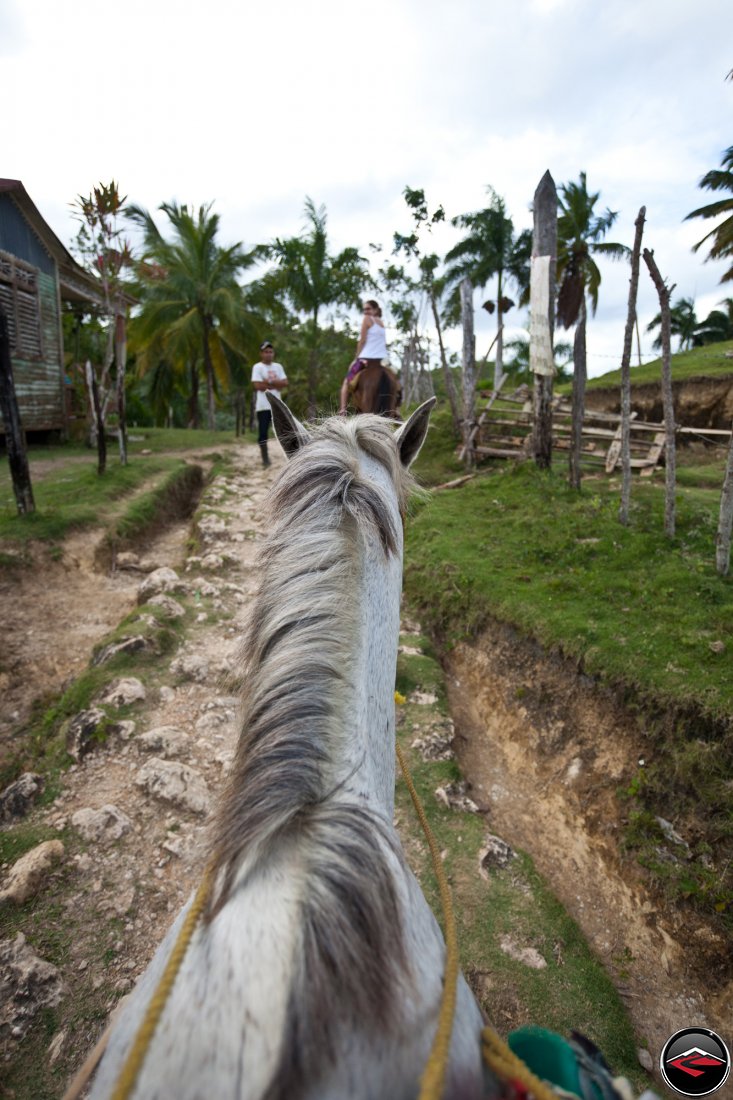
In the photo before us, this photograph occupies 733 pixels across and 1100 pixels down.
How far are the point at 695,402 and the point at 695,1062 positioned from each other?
12.9m

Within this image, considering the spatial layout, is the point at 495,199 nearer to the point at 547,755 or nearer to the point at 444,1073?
the point at 547,755

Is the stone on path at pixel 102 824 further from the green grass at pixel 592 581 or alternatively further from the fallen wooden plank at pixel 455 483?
the fallen wooden plank at pixel 455 483

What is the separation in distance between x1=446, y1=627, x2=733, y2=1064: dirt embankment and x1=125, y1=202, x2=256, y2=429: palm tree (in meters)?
17.0

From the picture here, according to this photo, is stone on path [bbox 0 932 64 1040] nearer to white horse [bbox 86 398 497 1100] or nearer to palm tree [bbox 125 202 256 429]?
white horse [bbox 86 398 497 1100]

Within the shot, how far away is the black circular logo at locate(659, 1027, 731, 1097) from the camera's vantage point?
2.40m

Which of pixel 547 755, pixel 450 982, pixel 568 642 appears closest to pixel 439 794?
pixel 547 755

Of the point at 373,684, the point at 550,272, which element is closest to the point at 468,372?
the point at 550,272

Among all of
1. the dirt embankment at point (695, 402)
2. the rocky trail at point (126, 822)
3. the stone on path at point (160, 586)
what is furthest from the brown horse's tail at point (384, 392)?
the dirt embankment at point (695, 402)

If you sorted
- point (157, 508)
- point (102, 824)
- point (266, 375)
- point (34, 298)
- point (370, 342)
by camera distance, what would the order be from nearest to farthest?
point (102, 824) < point (370, 342) < point (157, 508) < point (266, 375) < point (34, 298)

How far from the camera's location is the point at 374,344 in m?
5.31

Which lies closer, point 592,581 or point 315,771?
point 315,771

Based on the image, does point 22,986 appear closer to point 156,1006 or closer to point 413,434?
point 156,1006

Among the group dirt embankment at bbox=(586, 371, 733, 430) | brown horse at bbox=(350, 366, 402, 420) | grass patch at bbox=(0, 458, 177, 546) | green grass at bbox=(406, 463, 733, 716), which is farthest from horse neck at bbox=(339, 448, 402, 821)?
dirt embankment at bbox=(586, 371, 733, 430)

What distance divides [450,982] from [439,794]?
281 centimetres
